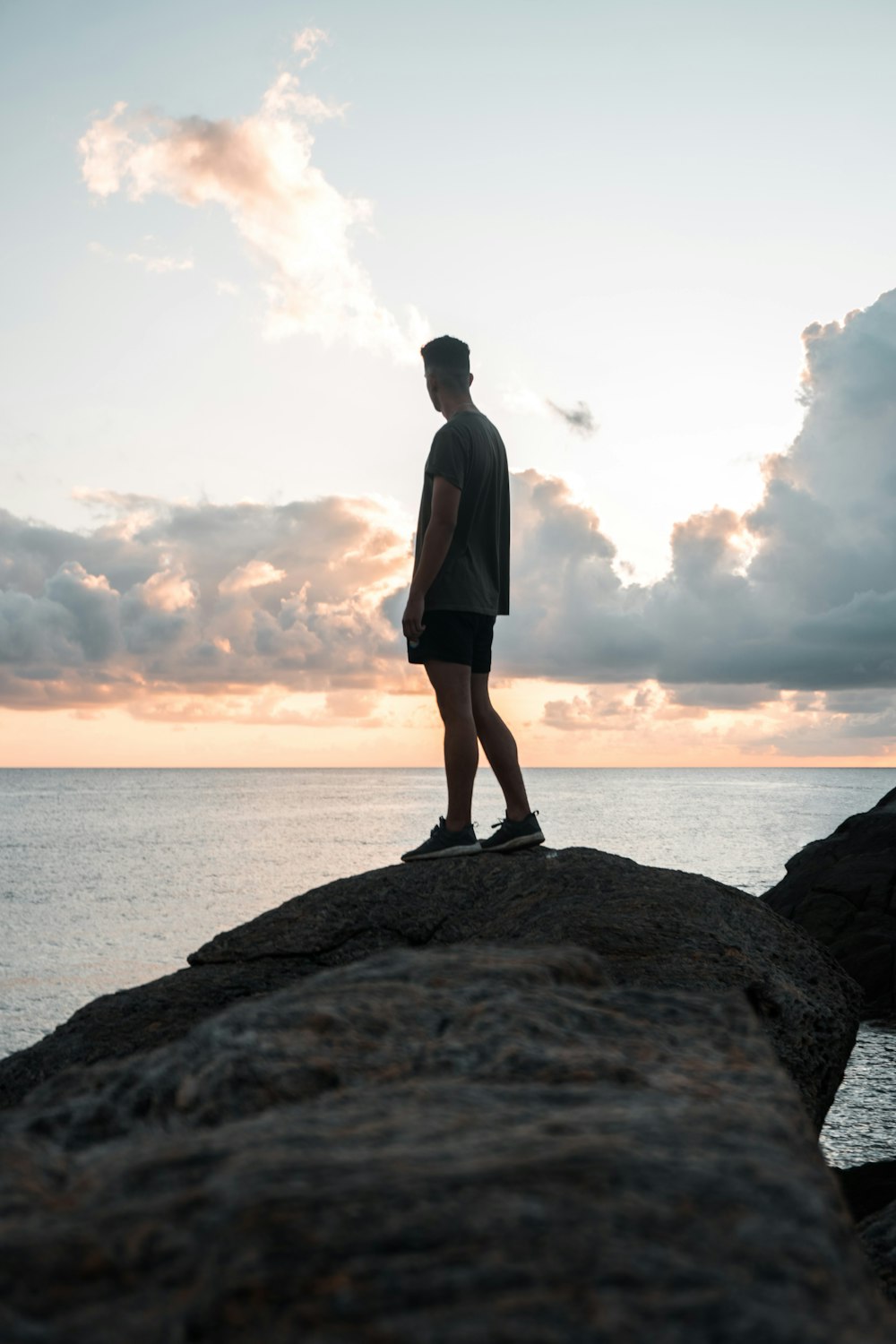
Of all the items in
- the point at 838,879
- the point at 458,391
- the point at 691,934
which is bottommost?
the point at 838,879

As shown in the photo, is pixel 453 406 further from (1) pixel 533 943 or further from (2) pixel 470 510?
(1) pixel 533 943

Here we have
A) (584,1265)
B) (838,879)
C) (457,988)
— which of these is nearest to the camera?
(584,1265)

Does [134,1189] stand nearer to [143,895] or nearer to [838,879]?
[838,879]

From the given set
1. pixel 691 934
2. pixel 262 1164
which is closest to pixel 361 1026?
pixel 262 1164

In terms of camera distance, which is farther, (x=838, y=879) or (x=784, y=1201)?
(x=838, y=879)

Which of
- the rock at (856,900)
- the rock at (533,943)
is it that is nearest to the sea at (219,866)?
the rock at (856,900)

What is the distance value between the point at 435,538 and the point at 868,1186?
6.05 meters

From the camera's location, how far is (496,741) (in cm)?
646

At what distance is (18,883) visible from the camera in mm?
40062

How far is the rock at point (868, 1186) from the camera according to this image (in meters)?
7.75

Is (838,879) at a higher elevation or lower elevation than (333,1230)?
lower

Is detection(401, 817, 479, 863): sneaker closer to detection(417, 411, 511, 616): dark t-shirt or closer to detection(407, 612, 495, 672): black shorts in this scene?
detection(407, 612, 495, 672): black shorts

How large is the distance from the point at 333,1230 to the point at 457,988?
Result: 100 centimetres

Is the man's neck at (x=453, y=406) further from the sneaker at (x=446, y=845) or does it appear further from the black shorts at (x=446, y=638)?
the sneaker at (x=446, y=845)
